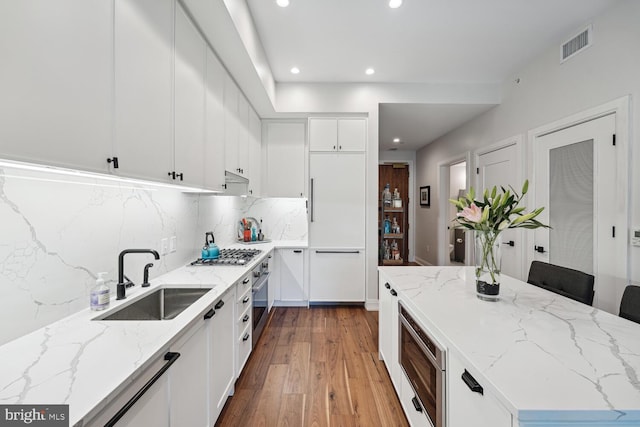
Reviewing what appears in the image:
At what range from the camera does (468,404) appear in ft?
2.94

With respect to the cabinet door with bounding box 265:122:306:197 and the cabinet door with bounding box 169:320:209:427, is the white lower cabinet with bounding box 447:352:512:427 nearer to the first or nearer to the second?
the cabinet door with bounding box 169:320:209:427

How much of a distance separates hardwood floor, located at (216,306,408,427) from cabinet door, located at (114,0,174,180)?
164cm

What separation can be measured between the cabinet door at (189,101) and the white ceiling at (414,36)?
2.53 ft

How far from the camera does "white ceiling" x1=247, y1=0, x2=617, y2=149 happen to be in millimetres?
2154

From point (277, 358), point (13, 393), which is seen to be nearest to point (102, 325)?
point (13, 393)

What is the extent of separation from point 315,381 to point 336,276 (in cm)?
155

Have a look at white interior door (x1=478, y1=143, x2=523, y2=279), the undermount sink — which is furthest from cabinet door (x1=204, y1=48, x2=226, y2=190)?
white interior door (x1=478, y1=143, x2=523, y2=279)

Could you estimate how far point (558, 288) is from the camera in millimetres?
1660

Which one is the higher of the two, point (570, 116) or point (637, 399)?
point (570, 116)

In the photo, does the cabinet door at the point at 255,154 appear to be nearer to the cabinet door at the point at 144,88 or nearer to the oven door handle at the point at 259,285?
the oven door handle at the point at 259,285

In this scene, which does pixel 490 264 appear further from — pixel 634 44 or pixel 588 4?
pixel 588 4

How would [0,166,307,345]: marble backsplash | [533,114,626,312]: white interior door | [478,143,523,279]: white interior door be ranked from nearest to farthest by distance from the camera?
[0,166,307,345]: marble backsplash, [533,114,626,312]: white interior door, [478,143,523,279]: white interior door

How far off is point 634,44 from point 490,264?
2182 millimetres

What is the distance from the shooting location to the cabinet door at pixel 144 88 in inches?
42.9
